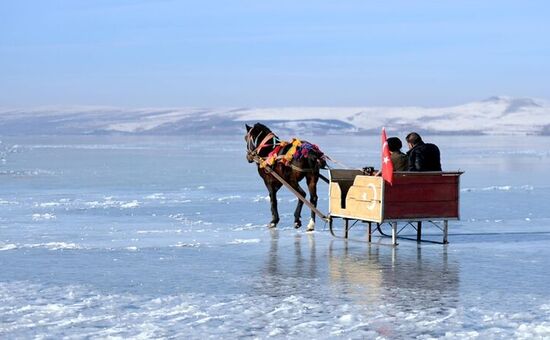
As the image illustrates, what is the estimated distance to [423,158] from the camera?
14789 millimetres

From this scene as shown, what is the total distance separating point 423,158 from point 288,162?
9.76 ft

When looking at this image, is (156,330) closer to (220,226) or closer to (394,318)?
(394,318)

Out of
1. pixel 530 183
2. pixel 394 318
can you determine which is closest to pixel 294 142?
pixel 394 318

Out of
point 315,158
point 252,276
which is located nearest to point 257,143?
point 315,158

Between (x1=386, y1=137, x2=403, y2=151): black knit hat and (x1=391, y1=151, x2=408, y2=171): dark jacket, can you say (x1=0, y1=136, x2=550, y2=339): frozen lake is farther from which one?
(x1=386, y1=137, x2=403, y2=151): black knit hat

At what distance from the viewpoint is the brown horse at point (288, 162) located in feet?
55.6

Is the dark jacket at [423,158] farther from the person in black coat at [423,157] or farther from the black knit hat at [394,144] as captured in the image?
the black knit hat at [394,144]

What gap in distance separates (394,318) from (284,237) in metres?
6.93

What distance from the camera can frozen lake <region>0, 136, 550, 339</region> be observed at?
346 inches

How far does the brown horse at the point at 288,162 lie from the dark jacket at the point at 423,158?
237 cm

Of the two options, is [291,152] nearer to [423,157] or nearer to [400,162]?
[400,162]

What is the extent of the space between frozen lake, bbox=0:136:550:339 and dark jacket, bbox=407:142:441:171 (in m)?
1.09

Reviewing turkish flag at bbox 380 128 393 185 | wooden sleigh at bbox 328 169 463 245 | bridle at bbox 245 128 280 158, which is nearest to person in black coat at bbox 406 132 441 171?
wooden sleigh at bbox 328 169 463 245

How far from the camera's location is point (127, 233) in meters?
16.5
